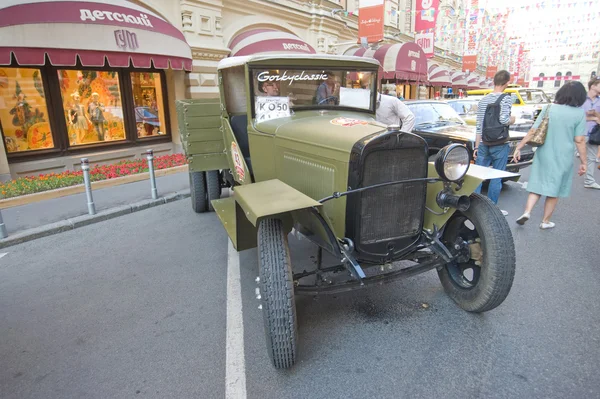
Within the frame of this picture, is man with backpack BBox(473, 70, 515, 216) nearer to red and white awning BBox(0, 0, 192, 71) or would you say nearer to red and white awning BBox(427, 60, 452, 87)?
red and white awning BBox(0, 0, 192, 71)

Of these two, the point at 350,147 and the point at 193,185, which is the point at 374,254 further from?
the point at 193,185

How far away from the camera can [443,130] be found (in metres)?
6.48

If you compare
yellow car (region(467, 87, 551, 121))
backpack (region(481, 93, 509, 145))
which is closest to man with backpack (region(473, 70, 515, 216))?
backpack (region(481, 93, 509, 145))

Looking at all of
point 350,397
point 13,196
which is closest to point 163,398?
point 350,397

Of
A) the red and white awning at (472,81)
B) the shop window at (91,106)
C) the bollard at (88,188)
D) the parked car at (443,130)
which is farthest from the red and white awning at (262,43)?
the red and white awning at (472,81)

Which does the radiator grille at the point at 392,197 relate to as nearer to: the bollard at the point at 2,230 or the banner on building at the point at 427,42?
the bollard at the point at 2,230

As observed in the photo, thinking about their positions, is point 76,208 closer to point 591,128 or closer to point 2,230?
point 2,230

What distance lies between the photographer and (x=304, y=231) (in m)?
3.18

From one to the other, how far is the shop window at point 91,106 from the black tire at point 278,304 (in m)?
8.05

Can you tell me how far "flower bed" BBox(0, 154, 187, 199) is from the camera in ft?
20.8

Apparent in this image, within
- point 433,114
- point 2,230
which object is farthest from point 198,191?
point 433,114

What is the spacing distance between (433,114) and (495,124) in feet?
8.54

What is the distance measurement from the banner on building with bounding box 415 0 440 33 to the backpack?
13093 mm

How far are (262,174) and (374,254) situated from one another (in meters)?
1.58
